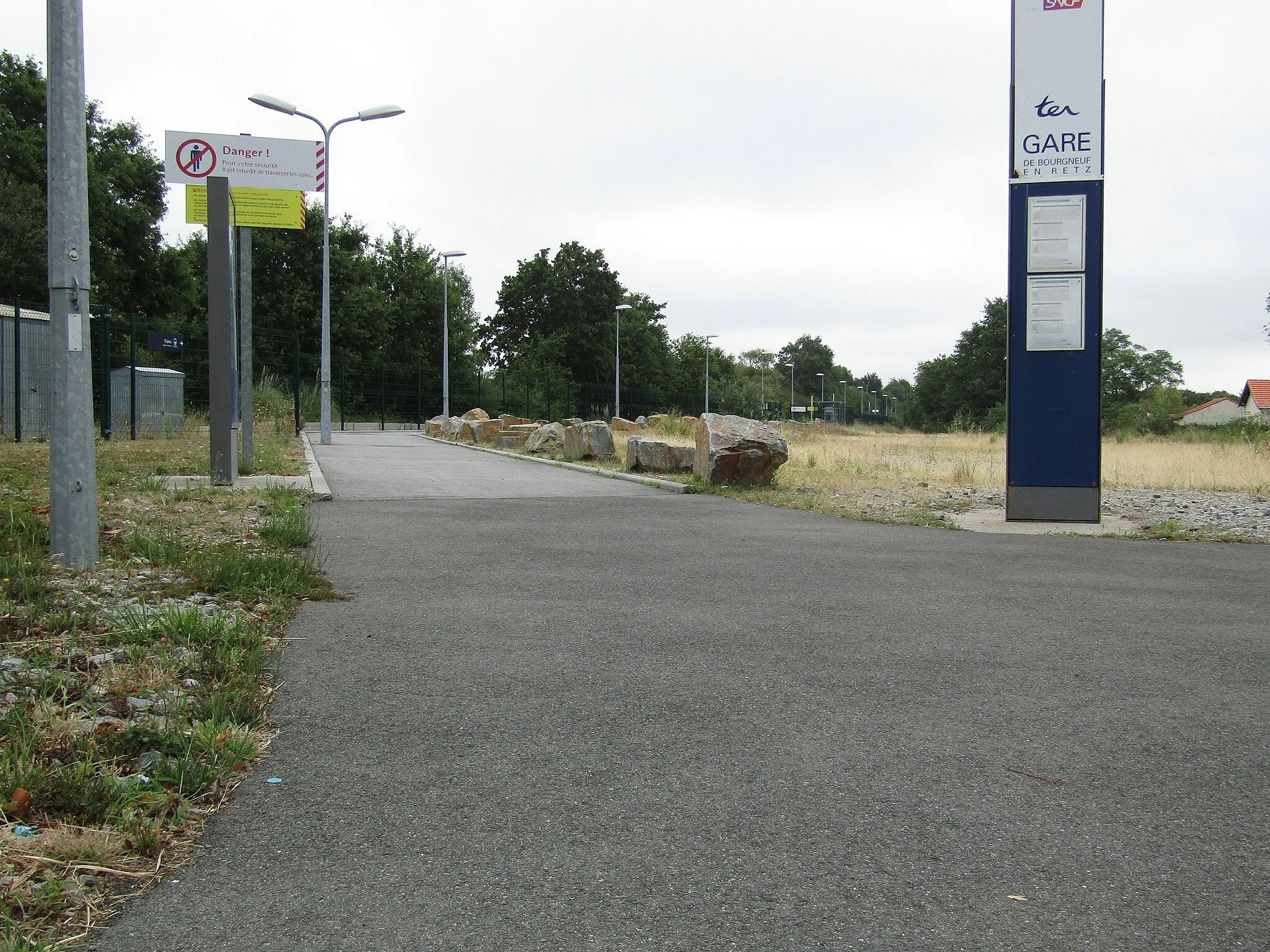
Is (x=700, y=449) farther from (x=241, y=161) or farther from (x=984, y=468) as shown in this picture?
(x=241, y=161)

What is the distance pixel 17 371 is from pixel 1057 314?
15537mm

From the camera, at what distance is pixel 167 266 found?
44.4 meters

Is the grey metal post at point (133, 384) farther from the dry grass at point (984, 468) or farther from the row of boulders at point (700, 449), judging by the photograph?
the dry grass at point (984, 468)

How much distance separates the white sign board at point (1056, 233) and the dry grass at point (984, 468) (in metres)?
4.38

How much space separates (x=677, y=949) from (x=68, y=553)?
5150 mm

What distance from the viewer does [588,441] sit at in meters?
19.8

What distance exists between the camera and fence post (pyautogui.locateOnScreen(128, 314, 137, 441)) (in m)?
19.6

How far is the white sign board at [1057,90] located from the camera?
36.4 ft

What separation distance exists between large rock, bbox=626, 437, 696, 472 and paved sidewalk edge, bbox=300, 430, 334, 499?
16.0 feet

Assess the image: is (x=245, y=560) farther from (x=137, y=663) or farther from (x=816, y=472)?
(x=816, y=472)

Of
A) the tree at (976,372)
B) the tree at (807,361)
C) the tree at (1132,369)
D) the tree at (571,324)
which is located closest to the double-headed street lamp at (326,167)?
the tree at (571,324)

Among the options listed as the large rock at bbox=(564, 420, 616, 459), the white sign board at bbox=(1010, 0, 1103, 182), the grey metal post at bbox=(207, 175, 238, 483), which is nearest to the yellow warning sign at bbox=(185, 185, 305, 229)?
the large rock at bbox=(564, 420, 616, 459)

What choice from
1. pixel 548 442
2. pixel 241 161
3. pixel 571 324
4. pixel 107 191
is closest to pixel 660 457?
pixel 548 442

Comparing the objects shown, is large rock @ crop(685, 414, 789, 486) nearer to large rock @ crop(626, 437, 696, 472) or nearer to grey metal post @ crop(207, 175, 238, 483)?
large rock @ crop(626, 437, 696, 472)
